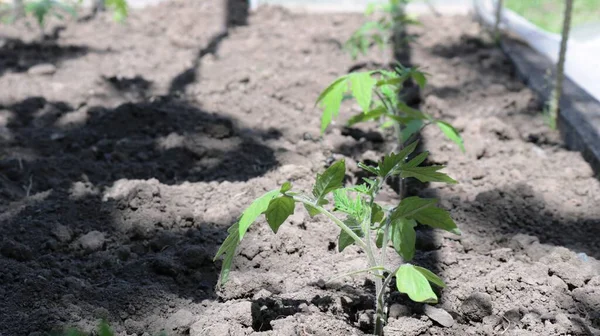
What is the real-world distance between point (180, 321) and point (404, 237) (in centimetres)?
64

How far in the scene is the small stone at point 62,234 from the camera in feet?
8.10

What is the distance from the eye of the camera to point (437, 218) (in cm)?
175

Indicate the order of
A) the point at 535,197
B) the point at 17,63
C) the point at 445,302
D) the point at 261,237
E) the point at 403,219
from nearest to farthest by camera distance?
the point at 403,219 < the point at 445,302 < the point at 261,237 < the point at 535,197 < the point at 17,63

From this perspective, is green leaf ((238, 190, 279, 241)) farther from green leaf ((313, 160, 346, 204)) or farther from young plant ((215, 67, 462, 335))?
green leaf ((313, 160, 346, 204))

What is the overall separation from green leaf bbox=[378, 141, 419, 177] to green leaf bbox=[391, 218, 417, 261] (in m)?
0.13

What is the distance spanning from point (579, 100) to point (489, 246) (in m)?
1.51

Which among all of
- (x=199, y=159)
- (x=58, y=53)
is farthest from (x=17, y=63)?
(x=199, y=159)

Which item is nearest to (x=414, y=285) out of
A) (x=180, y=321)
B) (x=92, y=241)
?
(x=180, y=321)

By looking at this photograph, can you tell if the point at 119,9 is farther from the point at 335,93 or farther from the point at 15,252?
the point at 335,93

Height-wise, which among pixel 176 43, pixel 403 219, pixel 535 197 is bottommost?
pixel 176 43

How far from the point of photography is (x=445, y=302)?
6.83 feet

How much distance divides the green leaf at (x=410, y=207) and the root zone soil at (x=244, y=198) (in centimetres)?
36

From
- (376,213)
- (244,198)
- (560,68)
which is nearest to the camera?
(376,213)

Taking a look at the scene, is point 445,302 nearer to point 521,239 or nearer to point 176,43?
point 521,239
